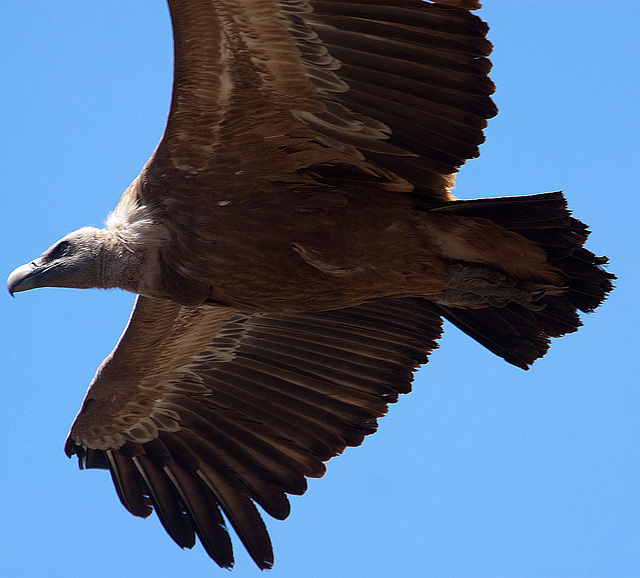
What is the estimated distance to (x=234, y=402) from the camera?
7074 millimetres

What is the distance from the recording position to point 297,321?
705 cm

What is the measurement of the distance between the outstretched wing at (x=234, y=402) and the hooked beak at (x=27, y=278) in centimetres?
89

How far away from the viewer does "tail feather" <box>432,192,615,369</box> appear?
5.39m

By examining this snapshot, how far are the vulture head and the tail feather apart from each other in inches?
75.3

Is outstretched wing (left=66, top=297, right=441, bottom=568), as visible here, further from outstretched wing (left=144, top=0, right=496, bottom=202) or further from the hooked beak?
outstretched wing (left=144, top=0, right=496, bottom=202)

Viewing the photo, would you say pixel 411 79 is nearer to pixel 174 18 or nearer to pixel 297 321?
pixel 174 18

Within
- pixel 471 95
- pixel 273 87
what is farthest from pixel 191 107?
pixel 471 95

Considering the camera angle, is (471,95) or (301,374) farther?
(301,374)

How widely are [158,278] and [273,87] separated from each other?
1.35 m

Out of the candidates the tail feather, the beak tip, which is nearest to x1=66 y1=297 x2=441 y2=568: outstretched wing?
the tail feather

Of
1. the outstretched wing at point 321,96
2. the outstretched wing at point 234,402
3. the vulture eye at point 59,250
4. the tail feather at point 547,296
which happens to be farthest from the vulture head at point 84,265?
the tail feather at point 547,296

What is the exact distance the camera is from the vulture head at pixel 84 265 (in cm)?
570

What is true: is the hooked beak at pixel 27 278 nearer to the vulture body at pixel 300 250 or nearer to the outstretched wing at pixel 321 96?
the vulture body at pixel 300 250

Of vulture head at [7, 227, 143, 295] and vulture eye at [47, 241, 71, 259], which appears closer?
vulture head at [7, 227, 143, 295]
